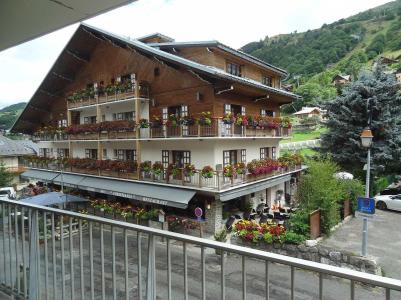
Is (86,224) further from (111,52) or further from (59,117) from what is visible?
(59,117)

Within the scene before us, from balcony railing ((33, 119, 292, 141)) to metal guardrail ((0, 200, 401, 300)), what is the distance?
1340cm

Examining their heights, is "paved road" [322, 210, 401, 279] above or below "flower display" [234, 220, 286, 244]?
below

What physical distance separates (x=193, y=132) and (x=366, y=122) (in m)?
15.8

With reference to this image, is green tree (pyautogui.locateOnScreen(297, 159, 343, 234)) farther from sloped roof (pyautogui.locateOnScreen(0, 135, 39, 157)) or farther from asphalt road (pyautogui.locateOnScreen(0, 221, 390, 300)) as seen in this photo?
sloped roof (pyautogui.locateOnScreen(0, 135, 39, 157))

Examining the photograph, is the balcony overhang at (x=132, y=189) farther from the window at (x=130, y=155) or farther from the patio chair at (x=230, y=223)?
the patio chair at (x=230, y=223)

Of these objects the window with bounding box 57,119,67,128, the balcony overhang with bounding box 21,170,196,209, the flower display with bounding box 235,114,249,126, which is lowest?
the balcony overhang with bounding box 21,170,196,209

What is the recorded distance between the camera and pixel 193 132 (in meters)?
17.5

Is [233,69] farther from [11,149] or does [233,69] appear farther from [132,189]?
[11,149]

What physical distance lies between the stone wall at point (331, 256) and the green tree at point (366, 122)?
14.9m

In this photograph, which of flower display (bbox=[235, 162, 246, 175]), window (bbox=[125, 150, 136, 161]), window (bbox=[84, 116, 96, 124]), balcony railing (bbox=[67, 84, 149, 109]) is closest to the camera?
flower display (bbox=[235, 162, 246, 175])

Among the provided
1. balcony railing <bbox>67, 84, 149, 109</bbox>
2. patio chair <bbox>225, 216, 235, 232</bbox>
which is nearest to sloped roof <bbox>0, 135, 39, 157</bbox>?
balcony railing <bbox>67, 84, 149, 109</bbox>

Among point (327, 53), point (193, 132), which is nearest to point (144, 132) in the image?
point (193, 132)

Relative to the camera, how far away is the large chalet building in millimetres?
17328

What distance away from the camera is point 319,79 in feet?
326
